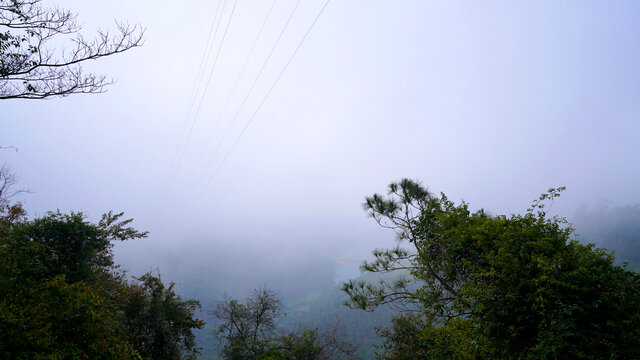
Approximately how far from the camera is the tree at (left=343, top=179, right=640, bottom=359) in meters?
3.82

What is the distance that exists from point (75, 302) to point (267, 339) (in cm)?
668

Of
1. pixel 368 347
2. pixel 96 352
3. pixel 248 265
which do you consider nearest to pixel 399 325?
pixel 96 352

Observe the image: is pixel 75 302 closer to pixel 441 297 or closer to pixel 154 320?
pixel 154 320

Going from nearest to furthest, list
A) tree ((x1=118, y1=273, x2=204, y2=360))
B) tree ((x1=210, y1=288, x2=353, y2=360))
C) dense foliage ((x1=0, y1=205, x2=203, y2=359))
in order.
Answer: dense foliage ((x1=0, y1=205, x2=203, y2=359)), tree ((x1=210, y1=288, x2=353, y2=360)), tree ((x1=118, y1=273, x2=204, y2=360))

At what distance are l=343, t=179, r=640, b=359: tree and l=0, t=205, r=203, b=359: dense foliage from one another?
21.4 ft

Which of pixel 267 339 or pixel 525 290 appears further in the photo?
pixel 267 339

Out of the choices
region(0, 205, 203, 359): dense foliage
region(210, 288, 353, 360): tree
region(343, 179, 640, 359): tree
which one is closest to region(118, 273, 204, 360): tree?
region(0, 205, 203, 359): dense foliage

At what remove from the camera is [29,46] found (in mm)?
5598

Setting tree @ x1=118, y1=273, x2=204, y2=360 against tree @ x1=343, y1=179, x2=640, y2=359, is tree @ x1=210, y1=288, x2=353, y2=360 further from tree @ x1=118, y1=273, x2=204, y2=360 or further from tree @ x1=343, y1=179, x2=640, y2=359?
tree @ x1=343, y1=179, x2=640, y2=359

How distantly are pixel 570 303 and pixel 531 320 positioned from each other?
0.64 metres

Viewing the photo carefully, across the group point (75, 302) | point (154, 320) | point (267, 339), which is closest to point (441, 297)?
point (267, 339)

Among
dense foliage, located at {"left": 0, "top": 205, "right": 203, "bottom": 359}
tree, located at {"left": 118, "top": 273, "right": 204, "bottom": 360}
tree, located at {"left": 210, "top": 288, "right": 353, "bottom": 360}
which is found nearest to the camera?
dense foliage, located at {"left": 0, "top": 205, "right": 203, "bottom": 359}

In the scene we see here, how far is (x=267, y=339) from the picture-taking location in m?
9.49

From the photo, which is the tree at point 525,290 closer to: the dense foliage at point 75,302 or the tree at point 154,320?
the dense foliage at point 75,302
